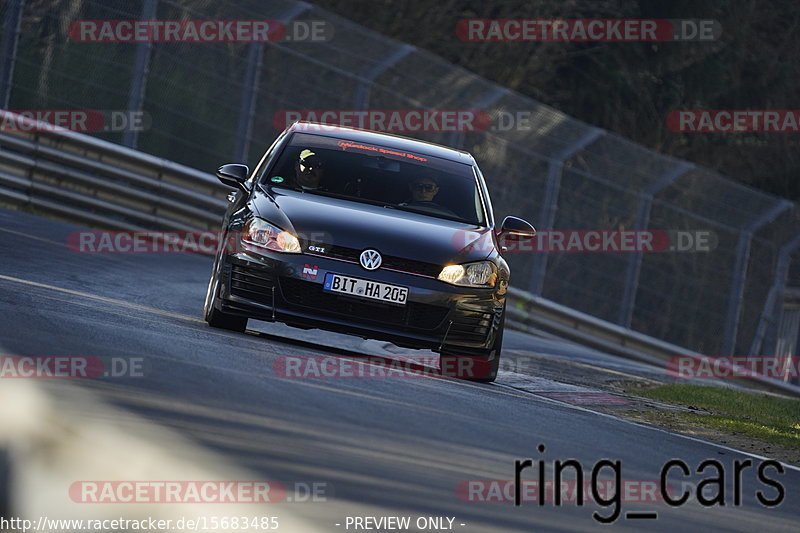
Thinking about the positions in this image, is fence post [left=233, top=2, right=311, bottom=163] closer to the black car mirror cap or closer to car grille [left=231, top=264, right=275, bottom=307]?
the black car mirror cap

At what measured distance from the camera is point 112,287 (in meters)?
13.4

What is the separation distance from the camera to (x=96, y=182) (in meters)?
19.0

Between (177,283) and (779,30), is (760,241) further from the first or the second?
(779,30)

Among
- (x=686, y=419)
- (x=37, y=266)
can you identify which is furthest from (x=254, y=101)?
(x=686, y=419)

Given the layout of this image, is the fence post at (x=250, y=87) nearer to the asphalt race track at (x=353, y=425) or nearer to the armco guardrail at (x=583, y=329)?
the armco guardrail at (x=583, y=329)

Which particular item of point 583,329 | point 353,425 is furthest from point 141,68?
point 353,425

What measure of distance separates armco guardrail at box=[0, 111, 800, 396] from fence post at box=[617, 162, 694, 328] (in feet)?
2.69

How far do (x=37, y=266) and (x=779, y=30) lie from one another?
28684 millimetres

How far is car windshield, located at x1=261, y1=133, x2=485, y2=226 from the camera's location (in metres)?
11.5

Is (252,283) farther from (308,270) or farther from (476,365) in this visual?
(476,365)

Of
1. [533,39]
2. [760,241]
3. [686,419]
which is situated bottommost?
[686,419]

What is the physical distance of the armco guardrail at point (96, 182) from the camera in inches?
740

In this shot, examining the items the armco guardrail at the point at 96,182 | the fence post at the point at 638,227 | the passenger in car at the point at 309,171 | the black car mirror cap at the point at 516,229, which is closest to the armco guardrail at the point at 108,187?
the armco guardrail at the point at 96,182

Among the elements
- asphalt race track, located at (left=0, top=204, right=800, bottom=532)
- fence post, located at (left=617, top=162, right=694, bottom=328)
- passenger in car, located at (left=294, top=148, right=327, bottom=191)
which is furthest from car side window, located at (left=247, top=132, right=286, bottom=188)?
fence post, located at (left=617, top=162, right=694, bottom=328)
